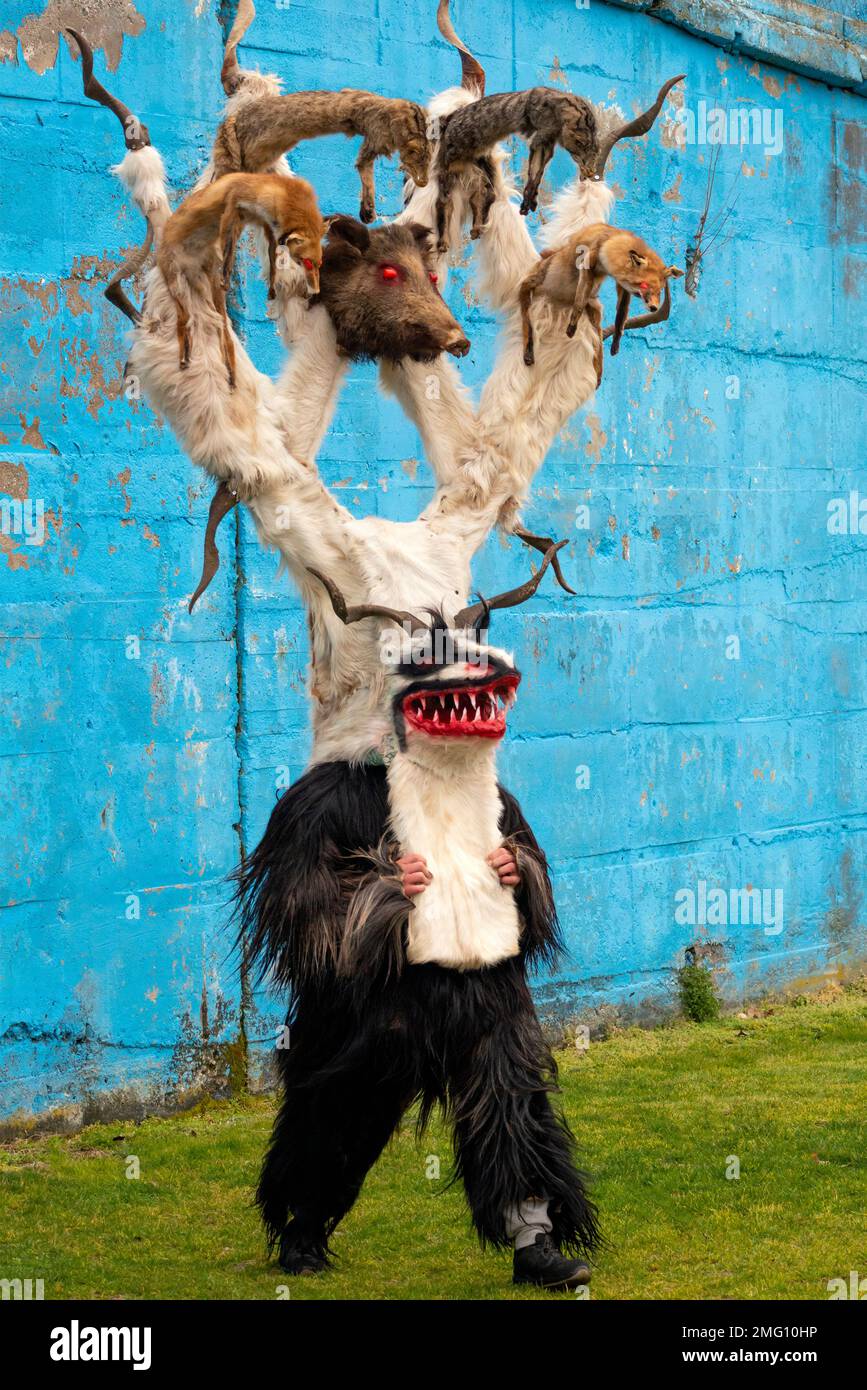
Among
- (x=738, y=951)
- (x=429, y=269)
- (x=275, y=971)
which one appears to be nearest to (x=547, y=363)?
(x=429, y=269)

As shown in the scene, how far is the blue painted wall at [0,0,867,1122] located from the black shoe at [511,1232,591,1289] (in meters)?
2.03

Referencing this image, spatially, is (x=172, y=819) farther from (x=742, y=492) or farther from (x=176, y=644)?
(x=742, y=492)

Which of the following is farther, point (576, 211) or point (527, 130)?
point (576, 211)

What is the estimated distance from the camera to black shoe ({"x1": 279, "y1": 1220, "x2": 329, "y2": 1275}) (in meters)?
4.59

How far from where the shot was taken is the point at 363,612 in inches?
167

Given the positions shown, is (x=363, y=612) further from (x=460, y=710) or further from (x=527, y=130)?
(x=527, y=130)

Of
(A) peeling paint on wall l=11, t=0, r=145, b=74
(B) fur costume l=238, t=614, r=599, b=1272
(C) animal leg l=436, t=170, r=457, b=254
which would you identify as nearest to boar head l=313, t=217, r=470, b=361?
(C) animal leg l=436, t=170, r=457, b=254

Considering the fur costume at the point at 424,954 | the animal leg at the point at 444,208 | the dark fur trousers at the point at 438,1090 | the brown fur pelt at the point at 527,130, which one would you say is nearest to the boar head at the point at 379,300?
the animal leg at the point at 444,208

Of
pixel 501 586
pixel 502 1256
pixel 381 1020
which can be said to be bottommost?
pixel 502 1256

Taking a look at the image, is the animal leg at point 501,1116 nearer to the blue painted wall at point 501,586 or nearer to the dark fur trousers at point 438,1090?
the dark fur trousers at point 438,1090

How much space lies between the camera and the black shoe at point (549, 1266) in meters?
4.32

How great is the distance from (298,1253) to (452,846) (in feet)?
3.88

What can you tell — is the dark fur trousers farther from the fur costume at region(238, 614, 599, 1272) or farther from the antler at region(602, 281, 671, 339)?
the antler at region(602, 281, 671, 339)

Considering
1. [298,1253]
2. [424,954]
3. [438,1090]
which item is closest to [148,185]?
[424,954]
